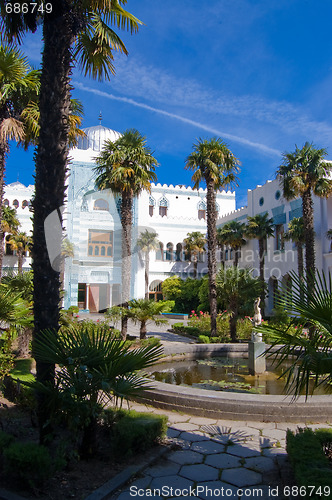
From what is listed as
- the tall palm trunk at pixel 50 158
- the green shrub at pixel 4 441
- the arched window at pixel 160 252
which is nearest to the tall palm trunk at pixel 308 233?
the tall palm trunk at pixel 50 158

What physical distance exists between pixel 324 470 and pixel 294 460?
0.39 meters

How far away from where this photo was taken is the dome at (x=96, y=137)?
35.0m

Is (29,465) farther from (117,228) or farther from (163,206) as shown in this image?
(163,206)

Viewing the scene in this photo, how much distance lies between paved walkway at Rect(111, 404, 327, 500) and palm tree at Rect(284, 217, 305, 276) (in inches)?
774

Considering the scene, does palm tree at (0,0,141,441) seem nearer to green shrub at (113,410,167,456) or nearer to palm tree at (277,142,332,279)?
green shrub at (113,410,167,456)

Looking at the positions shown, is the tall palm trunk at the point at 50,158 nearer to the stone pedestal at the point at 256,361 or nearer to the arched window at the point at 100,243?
the stone pedestal at the point at 256,361

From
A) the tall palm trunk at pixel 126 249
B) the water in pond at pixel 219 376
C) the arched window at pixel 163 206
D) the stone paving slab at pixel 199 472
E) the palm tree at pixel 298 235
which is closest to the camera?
the stone paving slab at pixel 199 472

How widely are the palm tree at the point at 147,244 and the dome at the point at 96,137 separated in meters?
8.73

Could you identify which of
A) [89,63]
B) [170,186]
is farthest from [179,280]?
[89,63]

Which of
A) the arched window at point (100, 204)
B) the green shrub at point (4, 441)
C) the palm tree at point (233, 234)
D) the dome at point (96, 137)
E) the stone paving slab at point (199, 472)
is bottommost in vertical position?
the stone paving slab at point (199, 472)

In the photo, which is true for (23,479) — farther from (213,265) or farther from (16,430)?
(213,265)

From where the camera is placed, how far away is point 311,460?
3.41 metres

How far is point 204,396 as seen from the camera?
5.94m

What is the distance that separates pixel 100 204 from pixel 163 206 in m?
6.97
